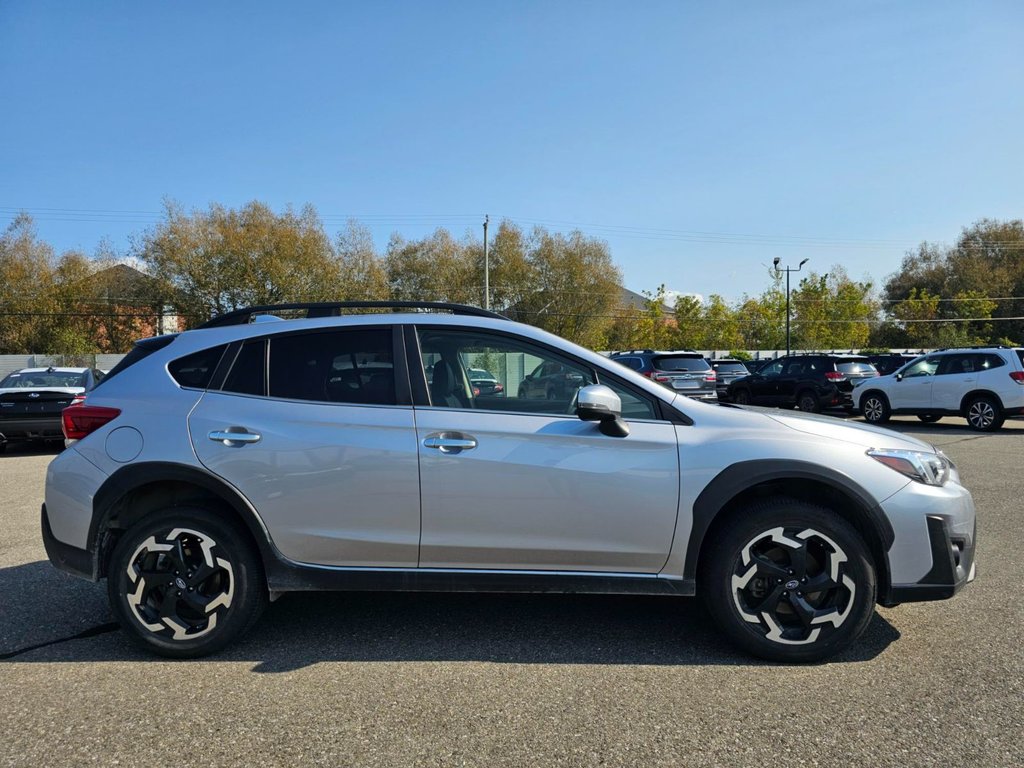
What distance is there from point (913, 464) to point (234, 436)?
3.38m

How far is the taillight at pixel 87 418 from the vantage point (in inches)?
151

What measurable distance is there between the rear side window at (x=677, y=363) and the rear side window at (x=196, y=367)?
47.4ft

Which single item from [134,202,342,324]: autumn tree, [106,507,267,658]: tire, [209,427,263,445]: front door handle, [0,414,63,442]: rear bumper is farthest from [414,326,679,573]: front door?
[134,202,342,324]: autumn tree

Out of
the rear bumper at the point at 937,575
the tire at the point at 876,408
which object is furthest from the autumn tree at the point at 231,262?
the rear bumper at the point at 937,575

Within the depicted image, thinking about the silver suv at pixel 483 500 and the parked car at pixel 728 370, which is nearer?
the silver suv at pixel 483 500

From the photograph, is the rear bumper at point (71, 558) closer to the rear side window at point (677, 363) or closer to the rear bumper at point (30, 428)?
the rear bumper at point (30, 428)

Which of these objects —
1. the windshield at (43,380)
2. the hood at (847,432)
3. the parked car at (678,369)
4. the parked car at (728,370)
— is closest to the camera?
the hood at (847,432)

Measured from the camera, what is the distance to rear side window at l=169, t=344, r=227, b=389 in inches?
154

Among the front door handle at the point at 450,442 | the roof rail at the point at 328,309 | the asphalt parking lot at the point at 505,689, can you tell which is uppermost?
the roof rail at the point at 328,309

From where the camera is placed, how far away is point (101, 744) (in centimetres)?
289

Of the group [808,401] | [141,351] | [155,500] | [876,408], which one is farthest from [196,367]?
[808,401]

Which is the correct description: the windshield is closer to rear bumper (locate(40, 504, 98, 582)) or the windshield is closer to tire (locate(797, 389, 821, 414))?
rear bumper (locate(40, 504, 98, 582))

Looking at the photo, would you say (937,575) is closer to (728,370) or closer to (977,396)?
(977,396)

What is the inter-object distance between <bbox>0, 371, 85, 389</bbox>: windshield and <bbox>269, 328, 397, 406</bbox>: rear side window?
34.1ft
